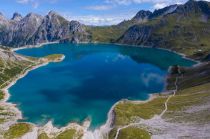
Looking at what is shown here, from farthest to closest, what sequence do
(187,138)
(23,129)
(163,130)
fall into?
(23,129)
(163,130)
(187,138)

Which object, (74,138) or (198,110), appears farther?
(198,110)

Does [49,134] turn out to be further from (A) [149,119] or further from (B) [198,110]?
(B) [198,110]

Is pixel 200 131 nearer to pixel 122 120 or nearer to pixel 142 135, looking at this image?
pixel 142 135

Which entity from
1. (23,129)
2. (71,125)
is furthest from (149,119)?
(23,129)

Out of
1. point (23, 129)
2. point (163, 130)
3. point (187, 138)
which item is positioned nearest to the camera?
point (187, 138)

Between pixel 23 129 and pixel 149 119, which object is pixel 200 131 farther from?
pixel 23 129

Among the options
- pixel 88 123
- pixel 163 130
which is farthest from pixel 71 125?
pixel 163 130

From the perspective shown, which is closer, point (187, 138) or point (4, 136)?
point (187, 138)

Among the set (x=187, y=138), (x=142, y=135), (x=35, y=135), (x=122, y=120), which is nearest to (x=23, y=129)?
(x=35, y=135)
